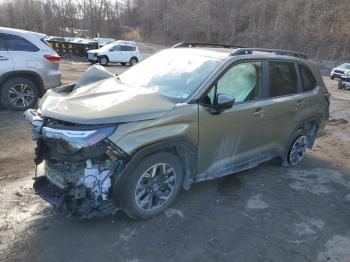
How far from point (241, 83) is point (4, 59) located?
5.84m

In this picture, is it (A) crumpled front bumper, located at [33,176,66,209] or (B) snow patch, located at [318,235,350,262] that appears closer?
(A) crumpled front bumper, located at [33,176,66,209]

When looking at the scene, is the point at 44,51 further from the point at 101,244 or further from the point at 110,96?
the point at 101,244

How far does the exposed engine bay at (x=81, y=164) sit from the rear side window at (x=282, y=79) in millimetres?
2531

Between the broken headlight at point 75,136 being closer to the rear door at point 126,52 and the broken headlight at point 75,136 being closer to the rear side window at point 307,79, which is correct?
the rear side window at point 307,79

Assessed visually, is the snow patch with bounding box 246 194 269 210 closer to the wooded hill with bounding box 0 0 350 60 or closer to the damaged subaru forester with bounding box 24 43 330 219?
the damaged subaru forester with bounding box 24 43 330 219

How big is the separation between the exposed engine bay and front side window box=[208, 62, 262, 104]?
4.45 feet

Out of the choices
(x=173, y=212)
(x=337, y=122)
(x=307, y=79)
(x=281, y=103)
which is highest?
(x=307, y=79)

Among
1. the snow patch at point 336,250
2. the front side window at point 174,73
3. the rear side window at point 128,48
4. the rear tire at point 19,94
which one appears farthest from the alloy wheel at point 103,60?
the snow patch at point 336,250

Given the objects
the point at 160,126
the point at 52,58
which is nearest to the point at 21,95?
the point at 52,58

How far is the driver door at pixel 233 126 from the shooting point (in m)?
4.06

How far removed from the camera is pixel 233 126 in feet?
14.2

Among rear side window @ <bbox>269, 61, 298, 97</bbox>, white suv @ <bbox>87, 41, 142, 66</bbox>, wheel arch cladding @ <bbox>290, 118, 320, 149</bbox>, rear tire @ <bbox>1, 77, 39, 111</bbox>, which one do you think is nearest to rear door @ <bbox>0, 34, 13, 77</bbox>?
rear tire @ <bbox>1, 77, 39, 111</bbox>

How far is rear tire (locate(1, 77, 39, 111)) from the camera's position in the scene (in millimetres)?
8086

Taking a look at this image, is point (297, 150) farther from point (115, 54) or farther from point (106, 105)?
point (115, 54)
